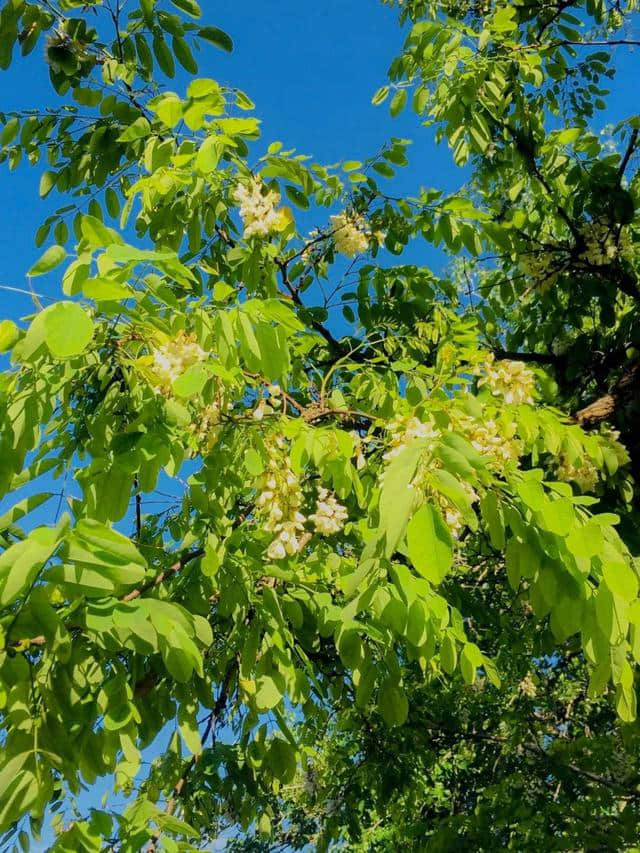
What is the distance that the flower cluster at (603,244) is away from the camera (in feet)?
10.8

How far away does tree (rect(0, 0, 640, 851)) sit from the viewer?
1.21 meters

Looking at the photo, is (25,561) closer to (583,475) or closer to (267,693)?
(267,693)

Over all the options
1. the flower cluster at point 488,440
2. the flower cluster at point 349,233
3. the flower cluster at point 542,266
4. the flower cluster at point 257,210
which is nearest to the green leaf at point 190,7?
the flower cluster at point 257,210

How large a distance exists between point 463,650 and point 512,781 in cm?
318

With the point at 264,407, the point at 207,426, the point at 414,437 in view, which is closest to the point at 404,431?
the point at 414,437

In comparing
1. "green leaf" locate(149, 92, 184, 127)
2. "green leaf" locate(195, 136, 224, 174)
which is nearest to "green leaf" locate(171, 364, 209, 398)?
"green leaf" locate(195, 136, 224, 174)

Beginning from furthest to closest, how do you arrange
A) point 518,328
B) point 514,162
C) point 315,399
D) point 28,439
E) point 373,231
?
point 518,328, point 514,162, point 373,231, point 315,399, point 28,439

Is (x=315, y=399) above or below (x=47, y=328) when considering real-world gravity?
above

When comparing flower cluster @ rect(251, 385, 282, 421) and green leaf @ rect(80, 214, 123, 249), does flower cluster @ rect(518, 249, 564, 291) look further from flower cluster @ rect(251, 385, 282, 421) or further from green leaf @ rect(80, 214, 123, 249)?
green leaf @ rect(80, 214, 123, 249)

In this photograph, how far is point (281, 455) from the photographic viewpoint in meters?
1.68

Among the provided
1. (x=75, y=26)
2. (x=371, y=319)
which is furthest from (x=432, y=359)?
(x=75, y=26)

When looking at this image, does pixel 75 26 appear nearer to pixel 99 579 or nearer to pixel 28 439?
pixel 28 439

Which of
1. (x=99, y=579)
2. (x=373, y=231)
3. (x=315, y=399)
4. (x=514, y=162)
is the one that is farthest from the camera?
(x=514, y=162)

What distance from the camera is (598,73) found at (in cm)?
423
